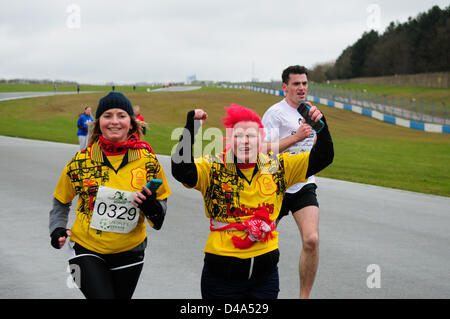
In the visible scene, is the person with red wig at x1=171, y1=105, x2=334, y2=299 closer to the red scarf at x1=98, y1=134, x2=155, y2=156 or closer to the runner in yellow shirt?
the runner in yellow shirt

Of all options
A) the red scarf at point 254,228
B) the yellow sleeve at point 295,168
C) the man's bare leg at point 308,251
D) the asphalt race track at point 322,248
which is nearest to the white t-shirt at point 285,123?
A: the man's bare leg at point 308,251

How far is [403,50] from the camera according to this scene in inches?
3986

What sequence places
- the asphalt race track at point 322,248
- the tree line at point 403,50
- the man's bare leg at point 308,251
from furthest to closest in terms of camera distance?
1. the tree line at point 403,50
2. the asphalt race track at point 322,248
3. the man's bare leg at point 308,251

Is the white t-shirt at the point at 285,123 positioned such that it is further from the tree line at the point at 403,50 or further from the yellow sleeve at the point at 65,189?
the tree line at the point at 403,50

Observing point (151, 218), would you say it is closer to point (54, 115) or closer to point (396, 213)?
point (396, 213)

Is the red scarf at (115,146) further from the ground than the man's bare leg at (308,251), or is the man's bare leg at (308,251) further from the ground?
the red scarf at (115,146)

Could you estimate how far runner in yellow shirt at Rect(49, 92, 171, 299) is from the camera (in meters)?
3.50

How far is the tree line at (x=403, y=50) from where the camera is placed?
89312 mm

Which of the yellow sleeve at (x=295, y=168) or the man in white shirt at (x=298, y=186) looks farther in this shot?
the man in white shirt at (x=298, y=186)

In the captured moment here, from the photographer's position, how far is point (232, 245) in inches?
136

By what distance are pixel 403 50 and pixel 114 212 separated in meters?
105

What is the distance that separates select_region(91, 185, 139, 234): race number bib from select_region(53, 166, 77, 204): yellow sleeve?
255 mm

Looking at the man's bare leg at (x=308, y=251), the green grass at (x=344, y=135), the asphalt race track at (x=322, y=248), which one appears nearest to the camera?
the man's bare leg at (x=308, y=251)
